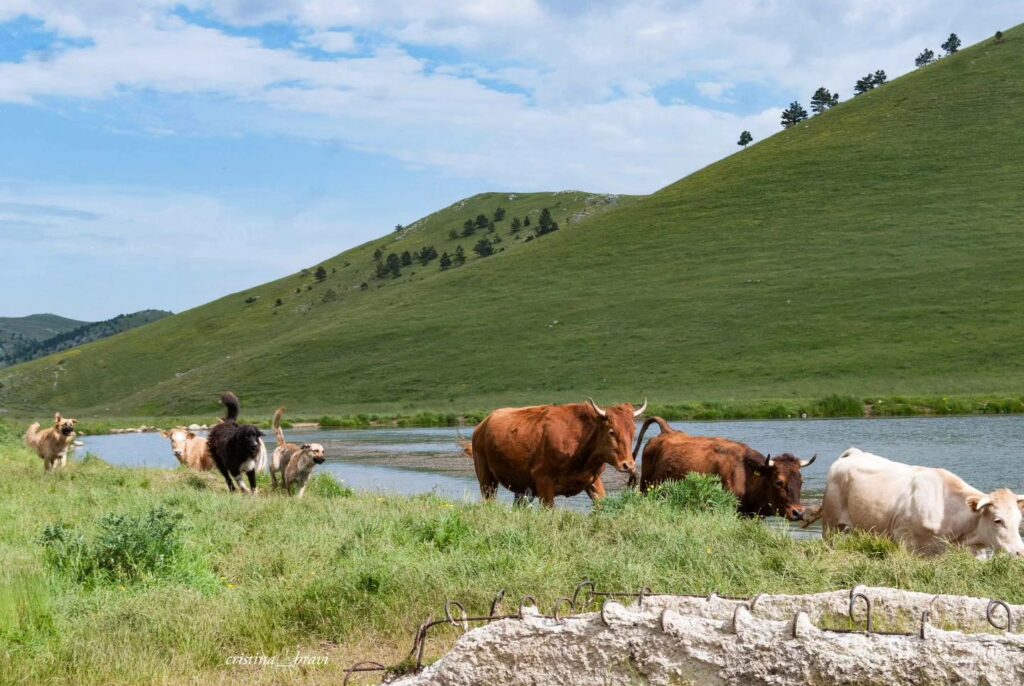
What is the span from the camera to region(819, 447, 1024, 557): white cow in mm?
11336

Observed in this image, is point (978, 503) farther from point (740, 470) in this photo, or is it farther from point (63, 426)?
point (63, 426)

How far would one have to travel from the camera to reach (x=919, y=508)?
1223 centimetres

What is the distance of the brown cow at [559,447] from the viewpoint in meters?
14.7

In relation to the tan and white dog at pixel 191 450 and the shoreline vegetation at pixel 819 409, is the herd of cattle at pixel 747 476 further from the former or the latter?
the shoreline vegetation at pixel 819 409

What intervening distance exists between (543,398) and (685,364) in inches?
396

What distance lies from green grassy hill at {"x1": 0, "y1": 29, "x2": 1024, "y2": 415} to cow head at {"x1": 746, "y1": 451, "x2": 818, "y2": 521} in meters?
41.7

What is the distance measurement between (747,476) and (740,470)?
140mm

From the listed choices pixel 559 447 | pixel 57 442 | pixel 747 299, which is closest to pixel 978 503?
pixel 559 447

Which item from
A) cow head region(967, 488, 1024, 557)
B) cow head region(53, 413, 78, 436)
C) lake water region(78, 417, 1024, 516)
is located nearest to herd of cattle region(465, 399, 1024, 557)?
cow head region(967, 488, 1024, 557)

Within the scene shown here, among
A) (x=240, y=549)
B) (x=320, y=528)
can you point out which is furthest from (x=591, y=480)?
(x=240, y=549)

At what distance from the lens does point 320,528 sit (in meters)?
12.1

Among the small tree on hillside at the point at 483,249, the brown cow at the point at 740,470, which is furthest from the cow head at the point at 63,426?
the small tree on hillside at the point at 483,249

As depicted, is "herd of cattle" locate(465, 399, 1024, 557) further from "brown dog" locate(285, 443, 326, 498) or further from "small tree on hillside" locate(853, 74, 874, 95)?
"small tree on hillside" locate(853, 74, 874, 95)

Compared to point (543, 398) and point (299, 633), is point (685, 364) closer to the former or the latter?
point (543, 398)
